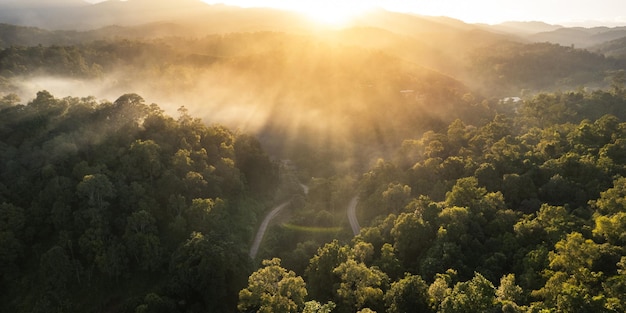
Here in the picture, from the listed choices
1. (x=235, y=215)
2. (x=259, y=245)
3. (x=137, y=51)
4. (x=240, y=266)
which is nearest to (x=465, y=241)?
(x=240, y=266)

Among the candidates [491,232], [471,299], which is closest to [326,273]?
→ [471,299]

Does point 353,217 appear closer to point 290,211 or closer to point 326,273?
point 290,211

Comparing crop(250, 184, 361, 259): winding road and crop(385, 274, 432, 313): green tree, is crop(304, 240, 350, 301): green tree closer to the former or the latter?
crop(385, 274, 432, 313): green tree

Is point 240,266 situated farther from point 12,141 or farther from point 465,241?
point 12,141

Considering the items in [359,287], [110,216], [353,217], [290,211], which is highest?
[359,287]

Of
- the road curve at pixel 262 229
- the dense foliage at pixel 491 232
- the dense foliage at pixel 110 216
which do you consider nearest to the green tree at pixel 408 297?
the dense foliage at pixel 491 232

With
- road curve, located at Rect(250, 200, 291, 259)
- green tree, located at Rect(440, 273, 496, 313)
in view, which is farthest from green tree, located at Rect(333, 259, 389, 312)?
road curve, located at Rect(250, 200, 291, 259)

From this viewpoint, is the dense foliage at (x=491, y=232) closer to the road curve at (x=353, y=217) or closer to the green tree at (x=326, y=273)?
the green tree at (x=326, y=273)
